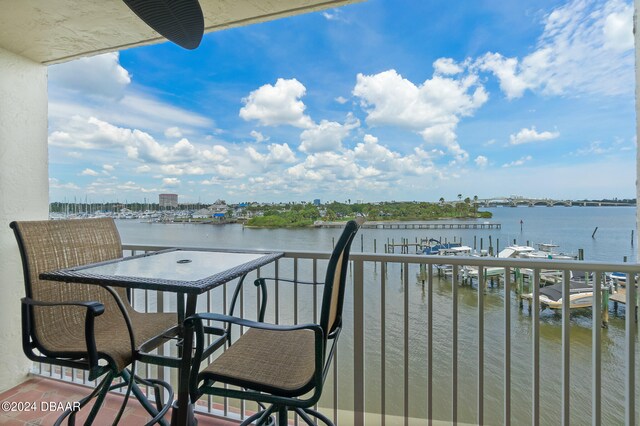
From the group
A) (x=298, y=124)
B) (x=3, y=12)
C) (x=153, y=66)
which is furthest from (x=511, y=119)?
(x=3, y=12)

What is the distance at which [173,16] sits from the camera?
4.80 feet

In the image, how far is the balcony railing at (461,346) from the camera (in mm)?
1570

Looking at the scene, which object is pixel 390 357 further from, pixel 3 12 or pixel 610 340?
pixel 3 12

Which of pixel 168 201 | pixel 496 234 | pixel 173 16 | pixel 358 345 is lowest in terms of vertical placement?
pixel 358 345

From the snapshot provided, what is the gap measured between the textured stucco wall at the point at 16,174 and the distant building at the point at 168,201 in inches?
65.5

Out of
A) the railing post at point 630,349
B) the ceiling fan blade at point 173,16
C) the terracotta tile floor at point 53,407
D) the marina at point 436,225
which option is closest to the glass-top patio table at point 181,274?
the terracotta tile floor at point 53,407

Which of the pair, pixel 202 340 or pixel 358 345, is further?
pixel 358 345

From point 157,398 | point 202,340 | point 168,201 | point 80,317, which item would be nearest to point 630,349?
point 202,340

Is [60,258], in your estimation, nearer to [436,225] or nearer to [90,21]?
[90,21]

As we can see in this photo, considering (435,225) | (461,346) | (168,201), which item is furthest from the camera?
(461,346)

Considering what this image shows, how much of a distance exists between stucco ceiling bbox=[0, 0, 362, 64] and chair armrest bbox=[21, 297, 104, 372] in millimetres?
1814

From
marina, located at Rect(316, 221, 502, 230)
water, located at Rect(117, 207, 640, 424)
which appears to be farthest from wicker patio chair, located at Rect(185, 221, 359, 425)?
marina, located at Rect(316, 221, 502, 230)

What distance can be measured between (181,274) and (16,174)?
203 centimetres

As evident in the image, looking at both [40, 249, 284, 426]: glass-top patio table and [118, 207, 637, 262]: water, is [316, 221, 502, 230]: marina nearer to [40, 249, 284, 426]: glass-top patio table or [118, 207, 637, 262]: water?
[118, 207, 637, 262]: water
